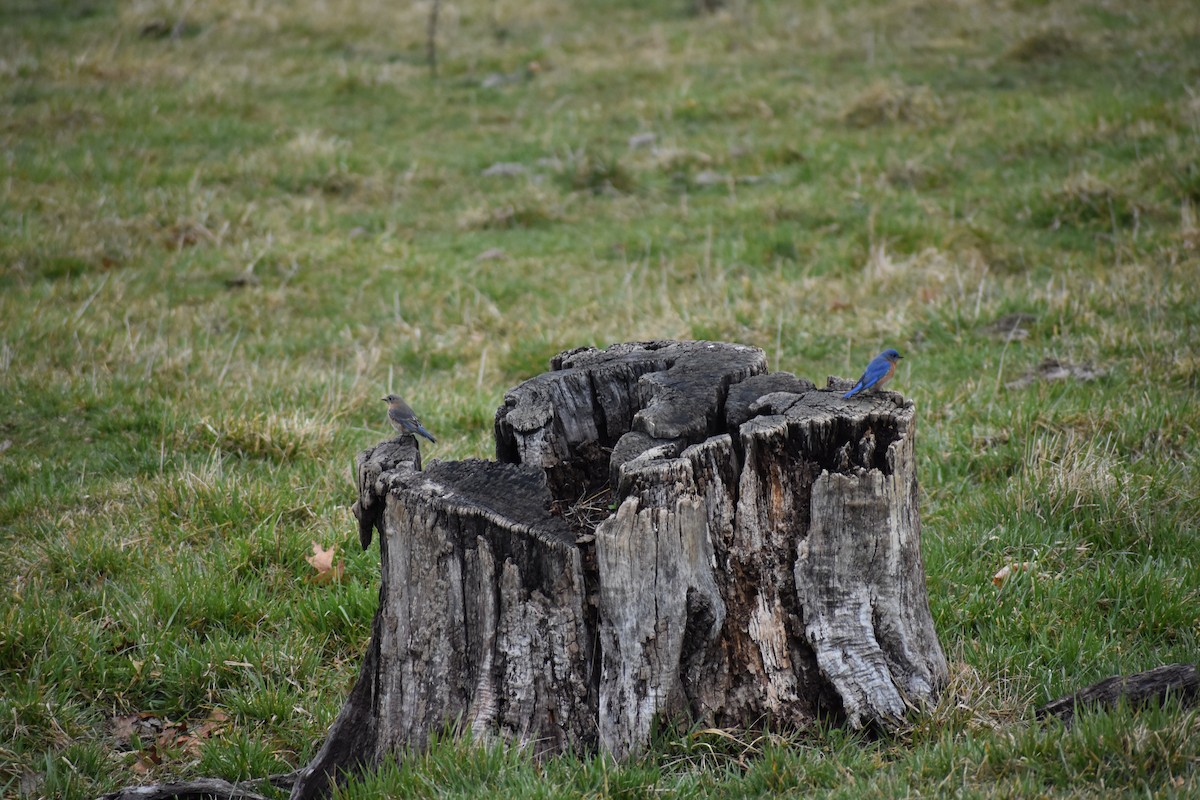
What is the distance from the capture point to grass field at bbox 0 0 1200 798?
391 cm

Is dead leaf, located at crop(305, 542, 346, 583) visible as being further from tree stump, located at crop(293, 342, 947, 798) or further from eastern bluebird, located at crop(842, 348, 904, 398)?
eastern bluebird, located at crop(842, 348, 904, 398)

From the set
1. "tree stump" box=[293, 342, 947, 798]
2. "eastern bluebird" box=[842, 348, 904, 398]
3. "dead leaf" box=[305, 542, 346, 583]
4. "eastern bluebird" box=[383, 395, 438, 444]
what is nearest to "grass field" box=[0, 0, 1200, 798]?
"dead leaf" box=[305, 542, 346, 583]

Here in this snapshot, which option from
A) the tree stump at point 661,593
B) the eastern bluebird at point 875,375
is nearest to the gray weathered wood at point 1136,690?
the tree stump at point 661,593

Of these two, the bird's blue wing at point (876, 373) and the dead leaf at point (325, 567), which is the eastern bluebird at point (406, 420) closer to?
the dead leaf at point (325, 567)

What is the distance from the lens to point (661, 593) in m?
3.27

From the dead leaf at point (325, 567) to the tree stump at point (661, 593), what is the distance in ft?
4.36

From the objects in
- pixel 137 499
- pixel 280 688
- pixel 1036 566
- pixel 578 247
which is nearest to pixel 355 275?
pixel 578 247

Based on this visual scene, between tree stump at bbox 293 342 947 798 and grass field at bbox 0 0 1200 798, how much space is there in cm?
18

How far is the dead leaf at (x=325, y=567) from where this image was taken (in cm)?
486

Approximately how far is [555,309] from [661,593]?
5.90m

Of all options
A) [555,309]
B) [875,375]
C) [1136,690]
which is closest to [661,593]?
[875,375]

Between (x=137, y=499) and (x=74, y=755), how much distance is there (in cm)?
200

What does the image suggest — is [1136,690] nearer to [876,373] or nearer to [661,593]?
[876,373]

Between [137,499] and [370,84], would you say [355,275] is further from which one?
[370,84]
